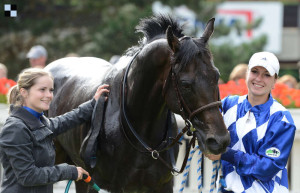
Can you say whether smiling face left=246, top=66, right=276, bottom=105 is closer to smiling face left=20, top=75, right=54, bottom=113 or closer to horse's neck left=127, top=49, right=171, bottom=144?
horse's neck left=127, top=49, right=171, bottom=144

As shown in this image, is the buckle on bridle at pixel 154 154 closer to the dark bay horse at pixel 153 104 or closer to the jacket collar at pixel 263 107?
the dark bay horse at pixel 153 104

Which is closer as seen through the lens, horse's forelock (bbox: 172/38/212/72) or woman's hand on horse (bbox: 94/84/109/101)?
horse's forelock (bbox: 172/38/212/72)

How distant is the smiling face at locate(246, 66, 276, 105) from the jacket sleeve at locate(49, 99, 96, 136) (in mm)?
1237

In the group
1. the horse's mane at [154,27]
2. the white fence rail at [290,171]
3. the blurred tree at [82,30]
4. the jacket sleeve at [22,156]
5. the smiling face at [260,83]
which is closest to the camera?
the jacket sleeve at [22,156]

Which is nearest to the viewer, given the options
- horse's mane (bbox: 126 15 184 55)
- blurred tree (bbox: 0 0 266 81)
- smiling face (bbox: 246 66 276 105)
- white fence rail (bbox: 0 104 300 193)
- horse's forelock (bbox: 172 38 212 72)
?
horse's forelock (bbox: 172 38 212 72)

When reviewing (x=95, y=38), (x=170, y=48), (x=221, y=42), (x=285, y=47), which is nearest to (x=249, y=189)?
(x=170, y=48)

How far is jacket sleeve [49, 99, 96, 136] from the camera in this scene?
384 cm

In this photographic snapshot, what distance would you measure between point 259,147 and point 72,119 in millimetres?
1363

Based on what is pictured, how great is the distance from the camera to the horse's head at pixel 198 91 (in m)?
3.32

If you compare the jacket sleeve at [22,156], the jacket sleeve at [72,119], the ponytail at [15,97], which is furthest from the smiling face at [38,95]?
the jacket sleeve at [72,119]

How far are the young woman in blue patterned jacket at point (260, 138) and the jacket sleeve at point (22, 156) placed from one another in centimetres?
109

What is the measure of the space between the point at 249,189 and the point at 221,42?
13.3 m

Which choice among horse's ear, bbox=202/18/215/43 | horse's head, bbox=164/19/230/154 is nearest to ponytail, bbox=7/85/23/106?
horse's head, bbox=164/19/230/154

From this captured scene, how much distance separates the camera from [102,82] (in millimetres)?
4395
